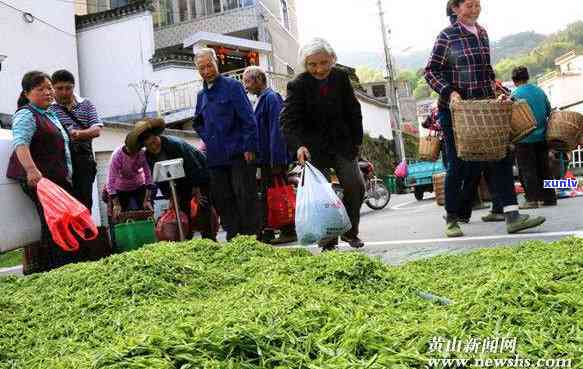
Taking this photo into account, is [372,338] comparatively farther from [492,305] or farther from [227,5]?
[227,5]

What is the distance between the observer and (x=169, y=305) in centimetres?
254

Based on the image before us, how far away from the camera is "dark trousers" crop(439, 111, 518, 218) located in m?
4.81

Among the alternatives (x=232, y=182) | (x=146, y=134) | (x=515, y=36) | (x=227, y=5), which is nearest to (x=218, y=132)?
(x=232, y=182)

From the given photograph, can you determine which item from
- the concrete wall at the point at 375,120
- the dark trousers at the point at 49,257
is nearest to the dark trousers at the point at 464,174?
the dark trousers at the point at 49,257

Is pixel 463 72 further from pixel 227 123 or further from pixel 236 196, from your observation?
pixel 236 196

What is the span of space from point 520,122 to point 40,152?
12.5 feet

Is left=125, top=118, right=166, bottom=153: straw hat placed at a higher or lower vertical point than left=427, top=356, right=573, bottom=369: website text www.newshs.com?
higher

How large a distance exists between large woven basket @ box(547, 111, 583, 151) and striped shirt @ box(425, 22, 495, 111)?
238cm

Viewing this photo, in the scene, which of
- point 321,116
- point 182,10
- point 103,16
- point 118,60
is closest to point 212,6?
point 182,10

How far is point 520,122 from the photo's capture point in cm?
481

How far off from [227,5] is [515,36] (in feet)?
527

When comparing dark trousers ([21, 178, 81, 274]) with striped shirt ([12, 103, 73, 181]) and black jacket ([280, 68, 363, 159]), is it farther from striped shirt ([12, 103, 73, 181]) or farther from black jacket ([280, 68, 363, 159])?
black jacket ([280, 68, 363, 159])

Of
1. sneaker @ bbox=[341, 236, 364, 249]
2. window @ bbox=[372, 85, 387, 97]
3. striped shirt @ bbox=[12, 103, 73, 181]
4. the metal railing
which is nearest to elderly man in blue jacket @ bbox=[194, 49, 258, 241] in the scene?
sneaker @ bbox=[341, 236, 364, 249]

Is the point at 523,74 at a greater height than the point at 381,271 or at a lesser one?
greater
